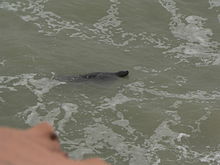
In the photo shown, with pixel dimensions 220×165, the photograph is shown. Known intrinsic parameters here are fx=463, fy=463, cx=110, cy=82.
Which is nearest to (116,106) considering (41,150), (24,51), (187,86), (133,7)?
(187,86)

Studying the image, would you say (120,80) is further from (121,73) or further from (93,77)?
(93,77)

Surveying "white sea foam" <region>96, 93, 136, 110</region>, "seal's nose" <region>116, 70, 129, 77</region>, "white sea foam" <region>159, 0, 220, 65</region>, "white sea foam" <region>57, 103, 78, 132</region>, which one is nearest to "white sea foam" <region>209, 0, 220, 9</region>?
"white sea foam" <region>159, 0, 220, 65</region>

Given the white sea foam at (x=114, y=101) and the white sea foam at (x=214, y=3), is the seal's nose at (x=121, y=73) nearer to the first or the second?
the white sea foam at (x=114, y=101)

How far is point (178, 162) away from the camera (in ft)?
35.3

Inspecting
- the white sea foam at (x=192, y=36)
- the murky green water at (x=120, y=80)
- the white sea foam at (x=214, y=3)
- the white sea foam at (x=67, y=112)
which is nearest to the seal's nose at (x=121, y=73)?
the murky green water at (x=120, y=80)

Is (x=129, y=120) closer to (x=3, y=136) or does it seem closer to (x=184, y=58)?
(x=184, y=58)

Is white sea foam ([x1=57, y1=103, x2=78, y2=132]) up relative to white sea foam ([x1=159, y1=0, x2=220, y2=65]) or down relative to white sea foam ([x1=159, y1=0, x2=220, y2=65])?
down

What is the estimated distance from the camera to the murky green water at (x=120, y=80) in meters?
11.4

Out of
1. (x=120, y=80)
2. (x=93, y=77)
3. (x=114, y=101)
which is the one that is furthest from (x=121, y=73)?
(x=114, y=101)

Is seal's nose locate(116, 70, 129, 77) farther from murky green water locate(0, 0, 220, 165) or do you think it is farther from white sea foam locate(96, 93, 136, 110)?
white sea foam locate(96, 93, 136, 110)

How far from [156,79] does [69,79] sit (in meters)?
2.74

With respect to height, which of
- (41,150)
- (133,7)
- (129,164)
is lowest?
(129,164)

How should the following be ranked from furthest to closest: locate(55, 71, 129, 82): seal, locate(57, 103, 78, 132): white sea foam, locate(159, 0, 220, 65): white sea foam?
locate(159, 0, 220, 65): white sea foam → locate(55, 71, 129, 82): seal → locate(57, 103, 78, 132): white sea foam

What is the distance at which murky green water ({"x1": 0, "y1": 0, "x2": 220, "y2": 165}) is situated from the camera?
1143 cm
